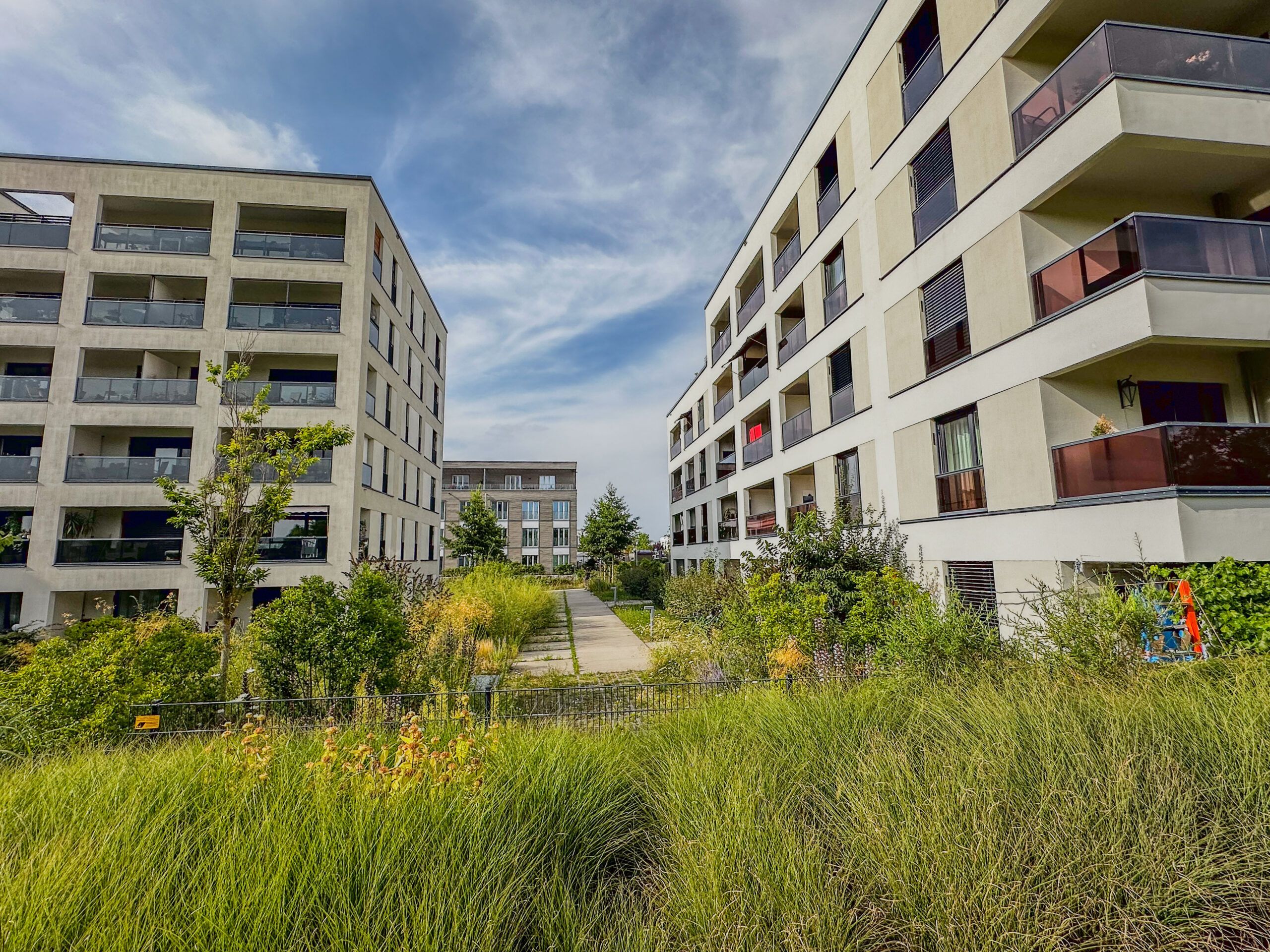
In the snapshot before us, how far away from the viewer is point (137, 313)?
1812cm

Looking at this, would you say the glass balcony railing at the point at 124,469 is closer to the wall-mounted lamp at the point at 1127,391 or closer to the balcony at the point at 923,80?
the balcony at the point at 923,80

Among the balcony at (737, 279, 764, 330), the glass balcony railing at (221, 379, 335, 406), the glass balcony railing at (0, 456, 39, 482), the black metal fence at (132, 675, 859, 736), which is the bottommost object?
the black metal fence at (132, 675, 859, 736)

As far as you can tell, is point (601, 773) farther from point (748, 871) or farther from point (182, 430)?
point (182, 430)

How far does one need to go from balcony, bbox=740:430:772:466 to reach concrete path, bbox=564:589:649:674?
7.62 metres

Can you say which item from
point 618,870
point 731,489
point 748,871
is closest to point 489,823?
point 618,870

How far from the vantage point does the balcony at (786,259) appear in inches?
698

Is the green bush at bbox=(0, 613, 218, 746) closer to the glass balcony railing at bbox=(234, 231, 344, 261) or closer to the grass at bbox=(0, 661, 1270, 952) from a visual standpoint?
the grass at bbox=(0, 661, 1270, 952)

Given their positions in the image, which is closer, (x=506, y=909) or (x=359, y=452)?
(x=506, y=909)

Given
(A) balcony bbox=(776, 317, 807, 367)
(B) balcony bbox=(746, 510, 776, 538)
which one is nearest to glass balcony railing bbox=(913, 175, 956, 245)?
(A) balcony bbox=(776, 317, 807, 367)

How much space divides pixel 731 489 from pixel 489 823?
21090mm

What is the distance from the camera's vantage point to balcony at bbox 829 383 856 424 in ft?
46.4

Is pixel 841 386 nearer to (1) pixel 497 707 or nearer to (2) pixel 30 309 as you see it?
(1) pixel 497 707

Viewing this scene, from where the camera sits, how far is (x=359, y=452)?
18.5 m

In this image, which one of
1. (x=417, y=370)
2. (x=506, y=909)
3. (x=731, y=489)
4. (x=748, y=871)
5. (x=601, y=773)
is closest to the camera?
(x=506, y=909)
